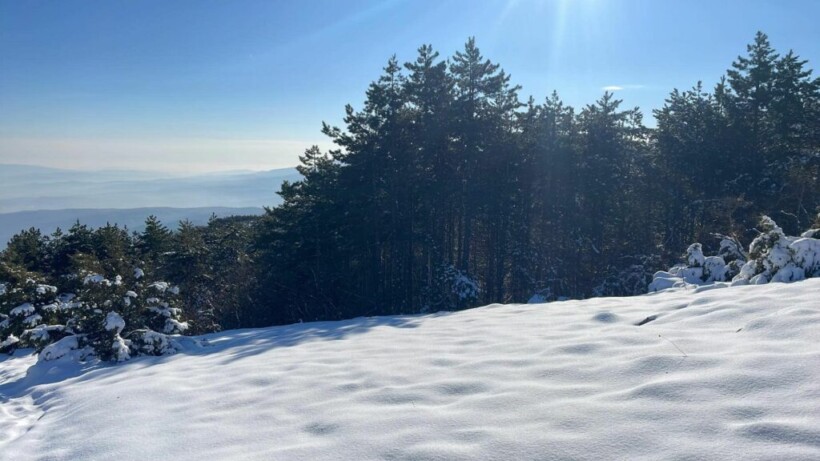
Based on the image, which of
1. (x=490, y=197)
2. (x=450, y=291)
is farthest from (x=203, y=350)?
(x=490, y=197)

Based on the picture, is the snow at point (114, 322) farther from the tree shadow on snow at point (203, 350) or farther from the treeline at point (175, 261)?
the treeline at point (175, 261)

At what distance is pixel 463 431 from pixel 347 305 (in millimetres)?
19009

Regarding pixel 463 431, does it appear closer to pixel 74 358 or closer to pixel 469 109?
pixel 74 358

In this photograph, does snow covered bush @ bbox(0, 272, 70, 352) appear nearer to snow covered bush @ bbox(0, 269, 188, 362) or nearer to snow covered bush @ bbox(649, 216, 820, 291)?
snow covered bush @ bbox(0, 269, 188, 362)

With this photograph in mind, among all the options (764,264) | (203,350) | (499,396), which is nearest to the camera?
(499,396)

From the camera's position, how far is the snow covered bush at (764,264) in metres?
6.66

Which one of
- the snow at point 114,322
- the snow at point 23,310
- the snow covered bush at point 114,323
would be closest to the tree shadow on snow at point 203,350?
the snow covered bush at point 114,323

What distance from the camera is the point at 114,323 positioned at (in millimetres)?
8484

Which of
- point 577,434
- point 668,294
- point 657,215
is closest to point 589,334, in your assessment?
point 577,434

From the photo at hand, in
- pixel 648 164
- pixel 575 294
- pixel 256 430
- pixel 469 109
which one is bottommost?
pixel 575 294

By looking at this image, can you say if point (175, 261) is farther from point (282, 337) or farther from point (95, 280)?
point (282, 337)

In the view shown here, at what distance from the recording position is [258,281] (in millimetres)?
22828

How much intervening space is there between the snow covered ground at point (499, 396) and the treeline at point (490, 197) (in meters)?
14.0

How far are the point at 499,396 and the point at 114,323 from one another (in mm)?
7616
